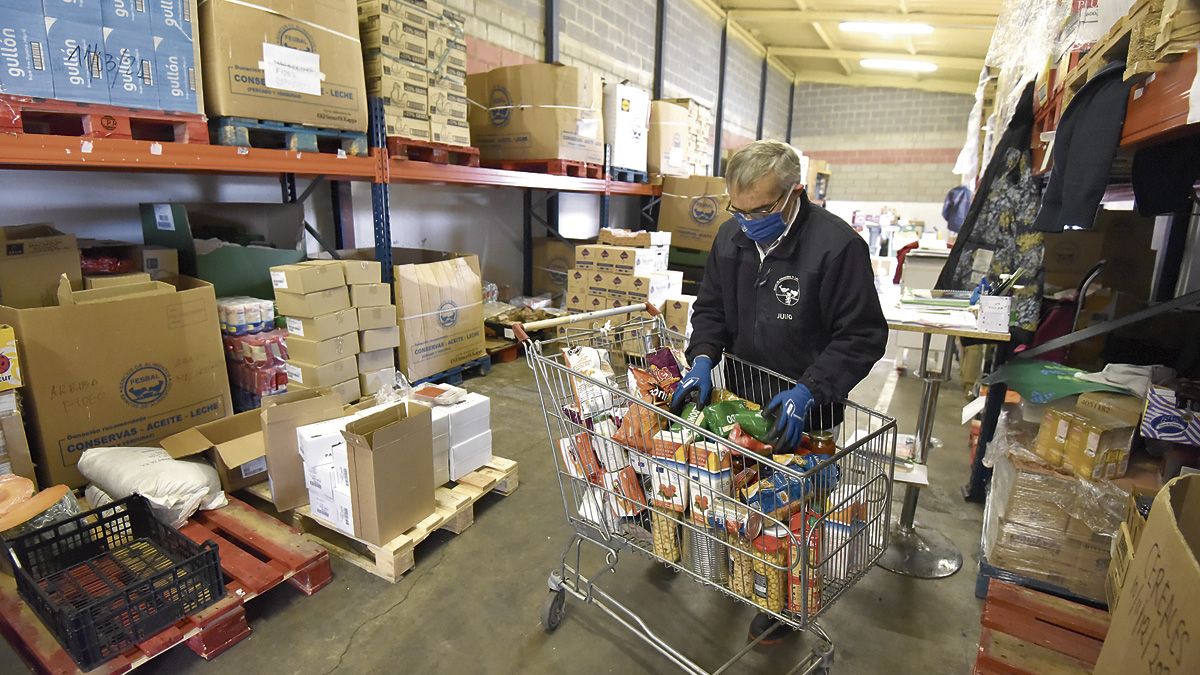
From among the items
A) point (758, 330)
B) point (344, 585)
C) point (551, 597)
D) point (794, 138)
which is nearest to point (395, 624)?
point (344, 585)

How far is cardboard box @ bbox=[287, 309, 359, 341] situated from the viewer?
3.49 meters

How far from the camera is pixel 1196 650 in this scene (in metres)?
0.67

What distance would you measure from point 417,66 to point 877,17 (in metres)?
8.42

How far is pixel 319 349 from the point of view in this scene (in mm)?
3518

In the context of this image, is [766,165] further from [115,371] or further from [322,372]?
[115,371]

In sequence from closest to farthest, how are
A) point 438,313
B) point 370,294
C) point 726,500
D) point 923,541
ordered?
point 726,500, point 923,541, point 370,294, point 438,313

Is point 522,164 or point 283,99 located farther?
A: point 522,164

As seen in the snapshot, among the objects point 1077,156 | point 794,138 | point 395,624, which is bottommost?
point 395,624

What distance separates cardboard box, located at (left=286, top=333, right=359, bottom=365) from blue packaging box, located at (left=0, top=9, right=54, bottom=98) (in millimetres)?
1603

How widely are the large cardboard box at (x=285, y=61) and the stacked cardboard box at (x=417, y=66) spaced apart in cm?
24

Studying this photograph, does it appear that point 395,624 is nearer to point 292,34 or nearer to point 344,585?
point 344,585

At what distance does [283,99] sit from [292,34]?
344 millimetres

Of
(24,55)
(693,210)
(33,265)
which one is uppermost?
(24,55)

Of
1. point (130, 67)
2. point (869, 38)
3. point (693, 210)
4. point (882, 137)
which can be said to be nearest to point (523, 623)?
point (130, 67)
